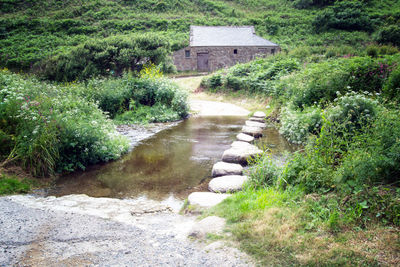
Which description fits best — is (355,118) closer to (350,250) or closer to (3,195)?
(350,250)

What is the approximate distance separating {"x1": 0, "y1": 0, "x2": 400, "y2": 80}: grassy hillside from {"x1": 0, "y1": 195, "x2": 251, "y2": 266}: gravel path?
22.9m

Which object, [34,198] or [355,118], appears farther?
[355,118]

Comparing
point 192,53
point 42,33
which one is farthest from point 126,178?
point 42,33

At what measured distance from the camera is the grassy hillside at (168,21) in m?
28.6

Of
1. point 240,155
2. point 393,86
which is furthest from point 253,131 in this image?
point 393,86

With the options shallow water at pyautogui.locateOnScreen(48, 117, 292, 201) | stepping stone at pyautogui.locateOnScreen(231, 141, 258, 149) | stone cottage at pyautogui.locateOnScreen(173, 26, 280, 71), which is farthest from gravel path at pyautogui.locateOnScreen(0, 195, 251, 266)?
stone cottage at pyautogui.locateOnScreen(173, 26, 280, 71)

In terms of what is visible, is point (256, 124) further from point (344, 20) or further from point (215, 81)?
point (344, 20)

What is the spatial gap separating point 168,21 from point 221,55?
11736mm

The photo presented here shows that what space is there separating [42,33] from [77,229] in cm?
3473

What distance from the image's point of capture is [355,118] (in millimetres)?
5816

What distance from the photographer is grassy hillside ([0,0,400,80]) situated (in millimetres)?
28641

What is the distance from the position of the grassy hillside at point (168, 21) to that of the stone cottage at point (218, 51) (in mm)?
1391

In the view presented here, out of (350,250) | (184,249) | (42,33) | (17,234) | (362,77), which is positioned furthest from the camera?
(42,33)

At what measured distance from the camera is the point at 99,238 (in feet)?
10.1
